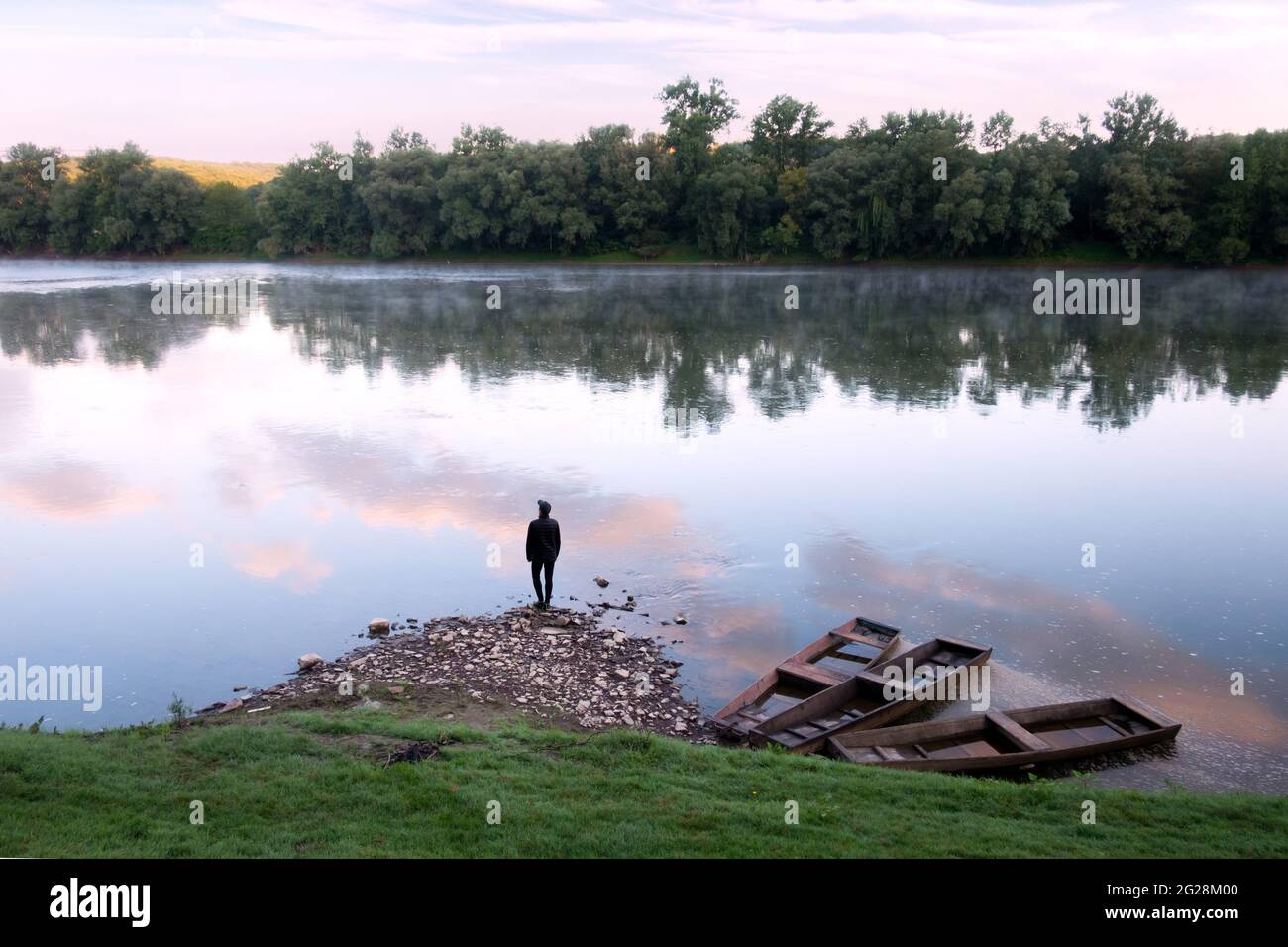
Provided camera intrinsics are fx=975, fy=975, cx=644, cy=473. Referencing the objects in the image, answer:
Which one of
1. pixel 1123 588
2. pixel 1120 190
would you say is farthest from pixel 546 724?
pixel 1120 190

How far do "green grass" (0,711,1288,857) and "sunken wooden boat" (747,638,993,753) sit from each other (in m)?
1.40

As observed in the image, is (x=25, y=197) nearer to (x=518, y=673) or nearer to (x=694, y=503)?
(x=694, y=503)

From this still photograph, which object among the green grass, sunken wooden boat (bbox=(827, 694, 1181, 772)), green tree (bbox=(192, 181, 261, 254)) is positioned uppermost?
green tree (bbox=(192, 181, 261, 254))

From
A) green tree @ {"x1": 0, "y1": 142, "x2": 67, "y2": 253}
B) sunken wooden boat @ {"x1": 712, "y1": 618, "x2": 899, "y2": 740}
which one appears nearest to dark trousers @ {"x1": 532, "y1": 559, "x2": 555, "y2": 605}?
sunken wooden boat @ {"x1": 712, "y1": 618, "x2": 899, "y2": 740}

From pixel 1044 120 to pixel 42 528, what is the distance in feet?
279

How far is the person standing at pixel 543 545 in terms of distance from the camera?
16219 millimetres

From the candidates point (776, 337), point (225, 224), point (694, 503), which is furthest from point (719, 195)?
point (694, 503)

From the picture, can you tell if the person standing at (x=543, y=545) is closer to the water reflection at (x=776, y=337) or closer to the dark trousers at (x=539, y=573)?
the dark trousers at (x=539, y=573)

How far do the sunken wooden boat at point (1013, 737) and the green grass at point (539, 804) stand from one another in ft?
4.41

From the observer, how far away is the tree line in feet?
251

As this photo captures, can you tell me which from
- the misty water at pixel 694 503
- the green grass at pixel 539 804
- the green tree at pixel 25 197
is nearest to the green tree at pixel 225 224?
the green tree at pixel 25 197

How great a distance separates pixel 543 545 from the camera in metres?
16.2

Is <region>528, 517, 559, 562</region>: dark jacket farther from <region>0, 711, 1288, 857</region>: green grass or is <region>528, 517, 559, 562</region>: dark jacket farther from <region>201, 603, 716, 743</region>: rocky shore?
<region>0, 711, 1288, 857</region>: green grass

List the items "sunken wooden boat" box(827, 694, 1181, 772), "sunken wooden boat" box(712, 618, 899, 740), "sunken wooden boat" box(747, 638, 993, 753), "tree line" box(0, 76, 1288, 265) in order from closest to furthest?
"sunken wooden boat" box(827, 694, 1181, 772) < "sunken wooden boat" box(747, 638, 993, 753) < "sunken wooden boat" box(712, 618, 899, 740) < "tree line" box(0, 76, 1288, 265)
